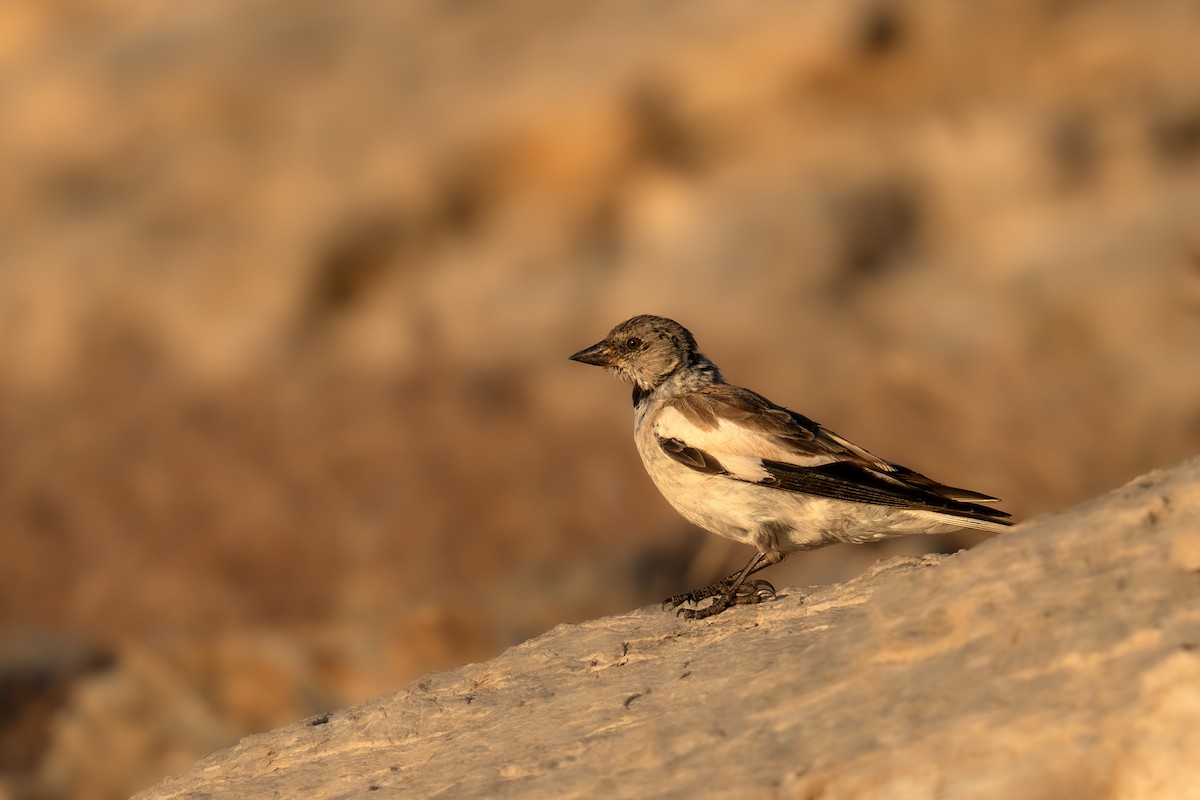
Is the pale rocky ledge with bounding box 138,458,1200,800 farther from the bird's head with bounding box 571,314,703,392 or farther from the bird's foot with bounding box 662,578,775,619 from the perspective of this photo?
the bird's head with bounding box 571,314,703,392

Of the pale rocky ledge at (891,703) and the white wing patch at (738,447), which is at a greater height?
the white wing patch at (738,447)

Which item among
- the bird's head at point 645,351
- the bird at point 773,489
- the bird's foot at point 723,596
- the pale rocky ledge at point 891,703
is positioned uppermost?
the bird's head at point 645,351

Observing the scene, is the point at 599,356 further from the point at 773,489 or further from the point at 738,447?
the point at 773,489

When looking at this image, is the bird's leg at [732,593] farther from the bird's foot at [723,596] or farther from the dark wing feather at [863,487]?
the dark wing feather at [863,487]

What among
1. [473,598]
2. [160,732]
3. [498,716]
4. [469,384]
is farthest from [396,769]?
[469,384]

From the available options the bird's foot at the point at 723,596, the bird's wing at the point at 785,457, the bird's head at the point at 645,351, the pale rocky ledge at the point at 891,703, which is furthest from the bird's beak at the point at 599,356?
the pale rocky ledge at the point at 891,703

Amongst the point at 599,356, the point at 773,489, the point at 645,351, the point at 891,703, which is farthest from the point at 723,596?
the point at 891,703
